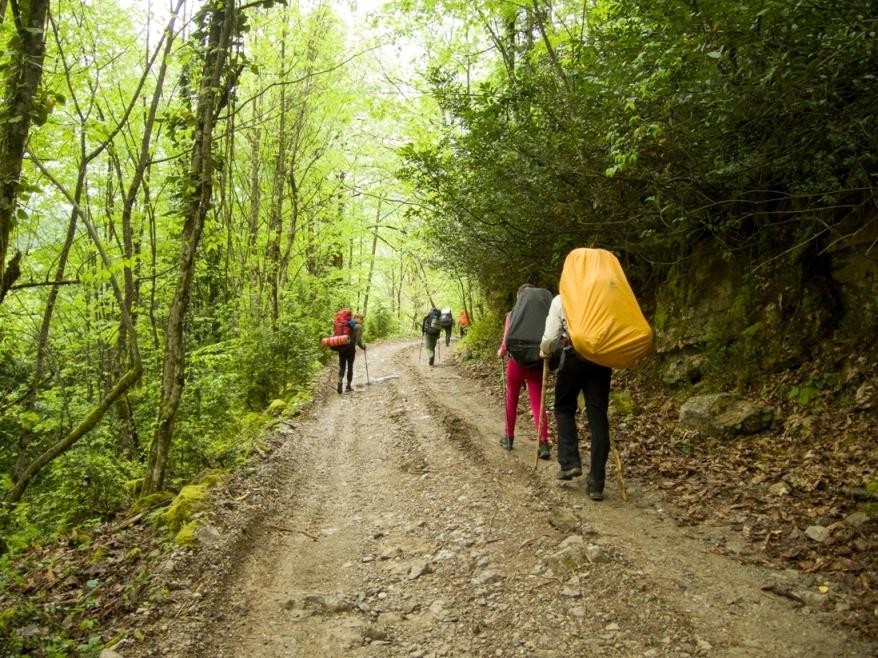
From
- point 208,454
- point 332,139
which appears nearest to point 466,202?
point 208,454

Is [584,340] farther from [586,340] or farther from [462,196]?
[462,196]

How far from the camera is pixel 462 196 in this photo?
10.1 metres

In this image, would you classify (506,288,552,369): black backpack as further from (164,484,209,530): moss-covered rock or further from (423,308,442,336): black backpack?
(423,308,442,336): black backpack

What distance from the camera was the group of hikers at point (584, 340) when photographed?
5066 millimetres

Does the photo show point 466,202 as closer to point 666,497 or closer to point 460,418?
point 460,418

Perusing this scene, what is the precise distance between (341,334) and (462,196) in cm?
540

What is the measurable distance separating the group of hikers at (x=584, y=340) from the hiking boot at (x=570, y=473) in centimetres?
1

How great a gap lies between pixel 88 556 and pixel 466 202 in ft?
25.7

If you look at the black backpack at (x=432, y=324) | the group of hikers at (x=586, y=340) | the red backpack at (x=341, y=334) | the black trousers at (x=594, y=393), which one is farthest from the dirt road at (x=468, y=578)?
the black backpack at (x=432, y=324)

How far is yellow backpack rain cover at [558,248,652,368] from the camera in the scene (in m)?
5.04

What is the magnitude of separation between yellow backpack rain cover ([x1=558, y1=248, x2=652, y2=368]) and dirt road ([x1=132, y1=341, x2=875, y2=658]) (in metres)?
1.59

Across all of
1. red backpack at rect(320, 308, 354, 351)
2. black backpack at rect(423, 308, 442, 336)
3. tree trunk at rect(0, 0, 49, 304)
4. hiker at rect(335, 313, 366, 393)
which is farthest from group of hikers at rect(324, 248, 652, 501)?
black backpack at rect(423, 308, 442, 336)

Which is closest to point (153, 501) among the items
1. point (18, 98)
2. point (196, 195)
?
point (196, 195)

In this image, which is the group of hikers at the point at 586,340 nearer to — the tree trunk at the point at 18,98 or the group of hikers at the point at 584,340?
the group of hikers at the point at 584,340
